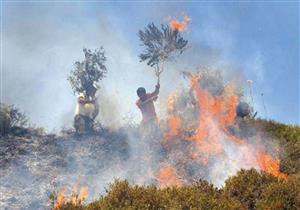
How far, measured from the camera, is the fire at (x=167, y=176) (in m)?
17.0

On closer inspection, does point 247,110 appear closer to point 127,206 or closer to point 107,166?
point 107,166

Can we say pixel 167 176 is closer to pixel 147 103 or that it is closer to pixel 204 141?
pixel 204 141

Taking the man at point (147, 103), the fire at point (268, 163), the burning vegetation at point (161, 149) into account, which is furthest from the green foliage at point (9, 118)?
the fire at point (268, 163)

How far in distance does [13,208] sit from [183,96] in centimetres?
1240

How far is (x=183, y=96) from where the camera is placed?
24750mm

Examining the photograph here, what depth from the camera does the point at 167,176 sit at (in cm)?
1759

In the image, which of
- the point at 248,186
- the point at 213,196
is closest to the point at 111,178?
the point at 248,186

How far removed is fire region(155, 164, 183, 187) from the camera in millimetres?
17016

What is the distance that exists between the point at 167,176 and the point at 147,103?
469 centimetres

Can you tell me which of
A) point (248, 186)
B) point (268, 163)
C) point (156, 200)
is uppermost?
point (268, 163)

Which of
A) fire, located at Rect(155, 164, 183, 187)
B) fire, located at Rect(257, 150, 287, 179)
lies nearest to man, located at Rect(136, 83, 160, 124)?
fire, located at Rect(155, 164, 183, 187)

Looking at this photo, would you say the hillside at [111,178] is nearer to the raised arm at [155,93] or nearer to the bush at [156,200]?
the bush at [156,200]

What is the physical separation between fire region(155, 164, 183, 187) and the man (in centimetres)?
364

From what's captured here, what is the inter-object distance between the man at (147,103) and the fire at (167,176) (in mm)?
3643
